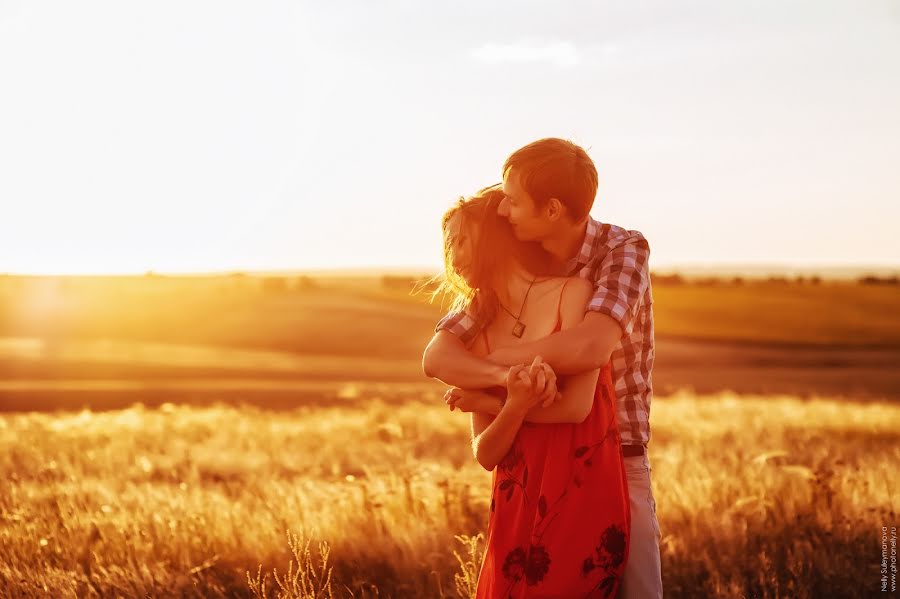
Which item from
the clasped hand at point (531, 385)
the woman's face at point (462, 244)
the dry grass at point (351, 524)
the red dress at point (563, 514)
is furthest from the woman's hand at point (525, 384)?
the dry grass at point (351, 524)

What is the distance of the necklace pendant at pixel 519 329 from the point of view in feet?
11.9

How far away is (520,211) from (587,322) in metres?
0.43

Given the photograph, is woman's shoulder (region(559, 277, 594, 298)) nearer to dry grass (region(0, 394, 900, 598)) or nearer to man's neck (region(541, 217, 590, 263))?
man's neck (region(541, 217, 590, 263))

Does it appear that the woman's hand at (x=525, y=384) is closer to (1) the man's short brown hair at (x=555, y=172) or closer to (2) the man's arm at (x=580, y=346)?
(2) the man's arm at (x=580, y=346)

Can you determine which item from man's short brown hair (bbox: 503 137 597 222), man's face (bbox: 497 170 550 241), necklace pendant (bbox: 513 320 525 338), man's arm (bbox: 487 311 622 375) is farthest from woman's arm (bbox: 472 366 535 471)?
man's short brown hair (bbox: 503 137 597 222)

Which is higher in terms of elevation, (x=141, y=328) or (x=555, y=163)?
(x=555, y=163)

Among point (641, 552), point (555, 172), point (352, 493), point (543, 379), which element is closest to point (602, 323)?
point (543, 379)

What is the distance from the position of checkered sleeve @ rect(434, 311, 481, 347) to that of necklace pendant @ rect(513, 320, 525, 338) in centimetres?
16

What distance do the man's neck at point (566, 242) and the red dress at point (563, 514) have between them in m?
0.31

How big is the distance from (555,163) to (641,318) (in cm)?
72

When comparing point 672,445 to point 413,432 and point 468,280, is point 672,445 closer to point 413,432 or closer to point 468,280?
point 413,432

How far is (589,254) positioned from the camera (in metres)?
3.75

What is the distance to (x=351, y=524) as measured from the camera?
21.6 ft

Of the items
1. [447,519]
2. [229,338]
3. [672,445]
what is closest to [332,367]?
[229,338]
